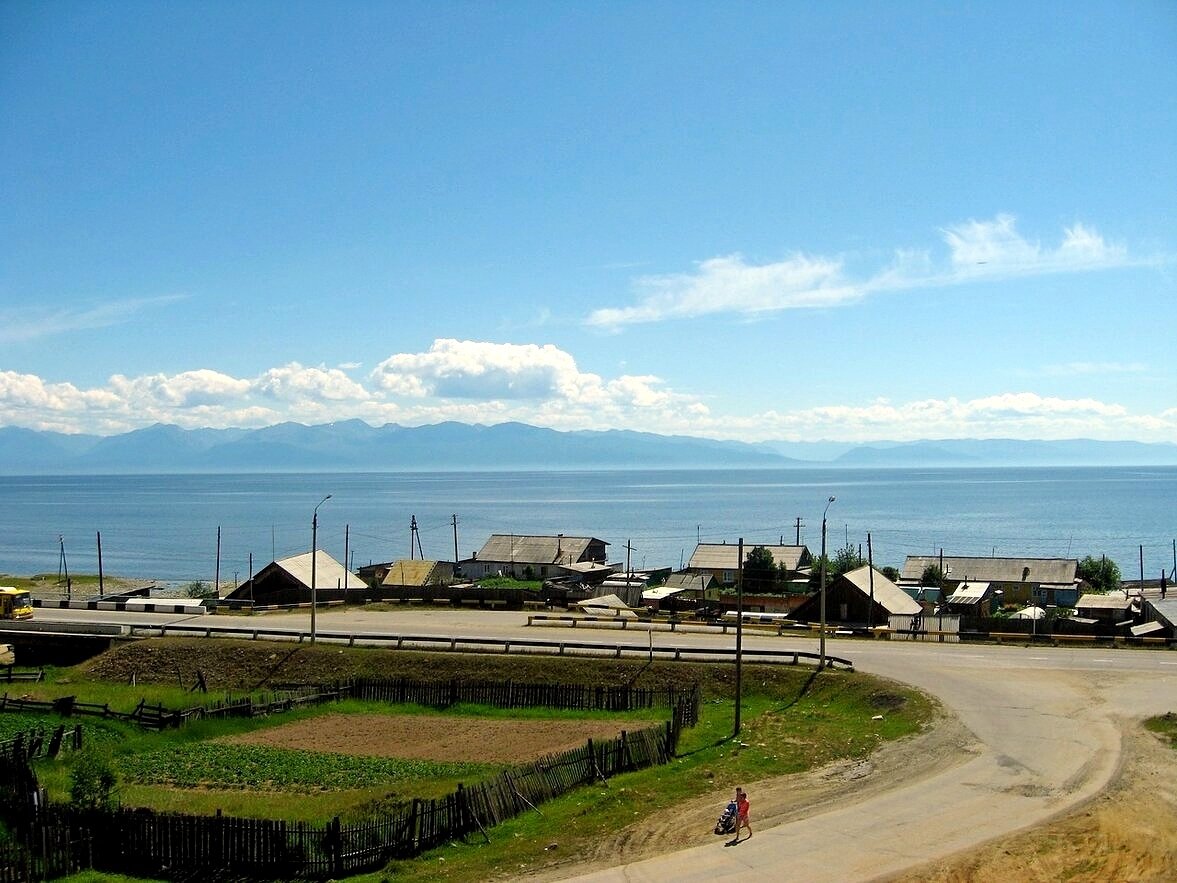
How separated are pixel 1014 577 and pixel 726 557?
25549 mm

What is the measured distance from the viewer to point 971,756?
1217 inches

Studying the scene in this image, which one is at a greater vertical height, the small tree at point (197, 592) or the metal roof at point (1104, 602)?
the metal roof at point (1104, 602)

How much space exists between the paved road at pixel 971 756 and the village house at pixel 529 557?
1696 inches

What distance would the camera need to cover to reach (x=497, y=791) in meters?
27.0

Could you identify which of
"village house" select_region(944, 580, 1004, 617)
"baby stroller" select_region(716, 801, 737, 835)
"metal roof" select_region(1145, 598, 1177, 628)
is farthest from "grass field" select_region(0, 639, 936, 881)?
"village house" select_region(944, 580, 1004, 617)

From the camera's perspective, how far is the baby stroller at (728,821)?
2494 centimetres

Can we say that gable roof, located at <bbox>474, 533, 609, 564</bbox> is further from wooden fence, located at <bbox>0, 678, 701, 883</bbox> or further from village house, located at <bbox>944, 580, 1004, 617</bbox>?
wooden fence, located at <bbox>0, 678, 701, 883</bbox>

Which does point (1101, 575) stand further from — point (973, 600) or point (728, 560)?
point (728, 560)

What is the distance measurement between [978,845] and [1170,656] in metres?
29.2

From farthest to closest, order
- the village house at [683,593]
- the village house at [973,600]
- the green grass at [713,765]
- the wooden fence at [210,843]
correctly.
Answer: the village house at [973,600] → the village house at [683,593] → the green grass at [713,765] → the wooden fence at [210,843]

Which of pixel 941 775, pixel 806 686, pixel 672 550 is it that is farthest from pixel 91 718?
pixel 672 550

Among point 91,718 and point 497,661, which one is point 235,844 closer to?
point 91,718

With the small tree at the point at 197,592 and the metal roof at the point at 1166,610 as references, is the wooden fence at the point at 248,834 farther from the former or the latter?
the small tree at the point at 197,592

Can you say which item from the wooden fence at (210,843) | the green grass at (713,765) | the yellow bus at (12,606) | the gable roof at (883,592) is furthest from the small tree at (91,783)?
the gable roof at (883,592)
